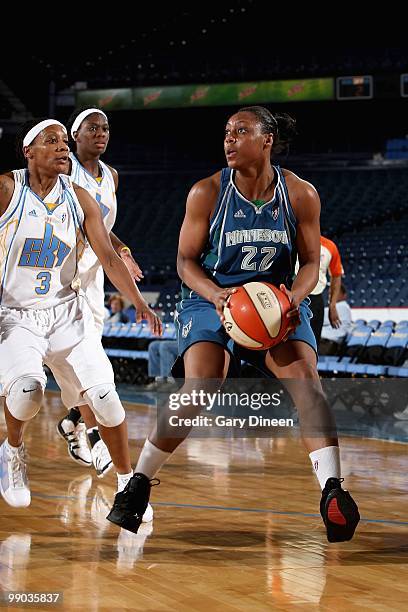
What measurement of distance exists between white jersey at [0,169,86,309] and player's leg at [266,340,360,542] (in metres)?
1.03

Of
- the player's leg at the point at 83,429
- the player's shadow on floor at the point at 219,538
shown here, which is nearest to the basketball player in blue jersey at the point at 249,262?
the player's shadow on floor at the point at 219,538

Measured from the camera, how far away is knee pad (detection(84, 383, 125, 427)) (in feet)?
12.9

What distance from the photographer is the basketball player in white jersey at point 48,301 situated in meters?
3.92

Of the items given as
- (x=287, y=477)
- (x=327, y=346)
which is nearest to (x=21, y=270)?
(x=287, y=477)

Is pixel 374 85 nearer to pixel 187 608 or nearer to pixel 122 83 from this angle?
pixel 122 83

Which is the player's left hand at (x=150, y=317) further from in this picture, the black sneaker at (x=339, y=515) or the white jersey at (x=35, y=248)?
the black sneaker at (x=339, y=515)

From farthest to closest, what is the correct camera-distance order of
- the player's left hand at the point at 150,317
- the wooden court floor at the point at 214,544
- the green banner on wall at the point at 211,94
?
the green banner on wall at the point at 211,94, the player's left hand at the point at 150,317, the wooden court floor at the point at 214,544

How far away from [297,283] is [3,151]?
23.5 meters

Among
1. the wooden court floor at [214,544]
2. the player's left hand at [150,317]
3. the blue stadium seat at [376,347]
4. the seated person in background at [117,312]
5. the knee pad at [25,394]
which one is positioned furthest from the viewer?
the seated person in background at [117,312]

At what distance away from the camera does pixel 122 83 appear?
26.3m

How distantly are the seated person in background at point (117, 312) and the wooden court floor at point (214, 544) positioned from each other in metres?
7.92

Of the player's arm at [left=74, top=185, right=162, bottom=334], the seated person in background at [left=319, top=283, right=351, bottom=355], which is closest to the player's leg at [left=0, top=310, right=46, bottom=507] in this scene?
the player's arm at [left=74, top=185, right=162, bottom=334]

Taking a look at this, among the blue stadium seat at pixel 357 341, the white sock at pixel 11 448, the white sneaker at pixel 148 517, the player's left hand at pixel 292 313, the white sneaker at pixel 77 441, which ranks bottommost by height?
the white sneaker at pixel 148 517

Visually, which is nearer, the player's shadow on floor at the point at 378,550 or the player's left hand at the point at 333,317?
the player's shadow on floor at the point at 378,550
